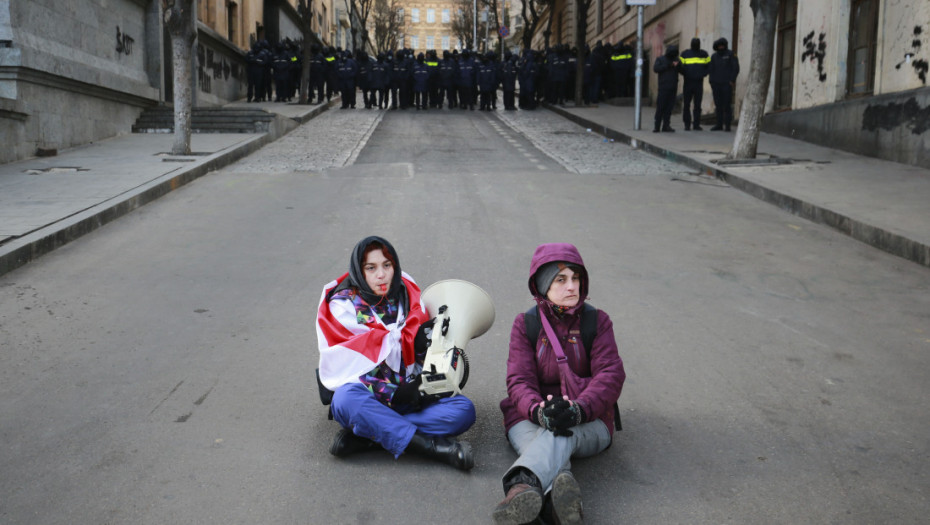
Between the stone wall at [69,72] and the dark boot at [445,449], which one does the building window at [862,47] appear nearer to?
the dark boot at [445,449]

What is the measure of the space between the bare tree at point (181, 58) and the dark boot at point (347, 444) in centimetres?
1218

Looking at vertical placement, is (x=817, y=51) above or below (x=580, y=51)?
below

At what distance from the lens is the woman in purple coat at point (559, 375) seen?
3.54 m

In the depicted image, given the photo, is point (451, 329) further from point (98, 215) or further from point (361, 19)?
point (361, 19)

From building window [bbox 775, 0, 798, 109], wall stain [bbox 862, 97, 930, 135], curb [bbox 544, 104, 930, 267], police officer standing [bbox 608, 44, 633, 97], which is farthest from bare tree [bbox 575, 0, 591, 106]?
wall stain [bbox 862, 97, 930, 135]

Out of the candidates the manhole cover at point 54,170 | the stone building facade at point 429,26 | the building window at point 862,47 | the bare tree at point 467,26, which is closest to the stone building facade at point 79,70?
the manhole cover at point 54,170

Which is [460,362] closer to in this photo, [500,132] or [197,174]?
[197,174]

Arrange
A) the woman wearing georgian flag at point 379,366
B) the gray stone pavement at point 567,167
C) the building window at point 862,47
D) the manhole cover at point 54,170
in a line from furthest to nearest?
the building window at point 862,47 → the manhole cover at point 54,170 → the gray stone pavement at point 567,167 → the woman wearing georgian flag at point 379,366

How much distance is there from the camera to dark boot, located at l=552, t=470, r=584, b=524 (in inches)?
125

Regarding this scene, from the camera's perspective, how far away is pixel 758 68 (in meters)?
13.7

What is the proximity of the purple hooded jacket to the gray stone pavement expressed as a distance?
5.20 metres

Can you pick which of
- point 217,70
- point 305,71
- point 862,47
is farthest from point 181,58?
point 217,70

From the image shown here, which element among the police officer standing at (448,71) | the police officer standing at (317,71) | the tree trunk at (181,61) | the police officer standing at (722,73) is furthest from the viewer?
the police officer standing at (317,71)

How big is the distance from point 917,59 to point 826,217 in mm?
5618
